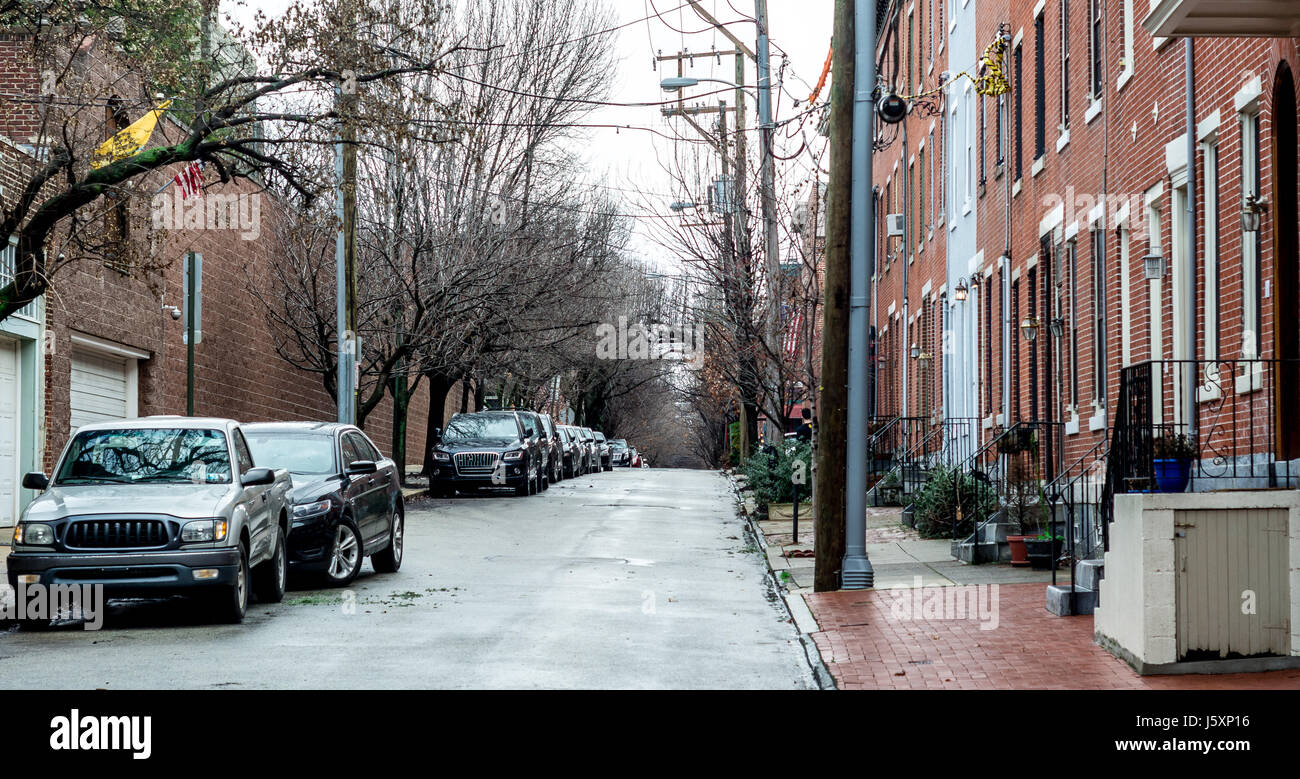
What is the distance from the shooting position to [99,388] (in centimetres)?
2578

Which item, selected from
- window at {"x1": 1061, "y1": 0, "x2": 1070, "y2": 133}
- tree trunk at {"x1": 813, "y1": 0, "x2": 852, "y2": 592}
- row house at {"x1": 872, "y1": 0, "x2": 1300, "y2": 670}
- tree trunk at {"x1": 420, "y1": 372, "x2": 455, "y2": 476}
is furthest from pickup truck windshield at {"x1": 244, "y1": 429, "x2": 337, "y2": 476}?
tree trunk at {"x1": 420, "y1": 372, "x2": 455, "y2": 476}

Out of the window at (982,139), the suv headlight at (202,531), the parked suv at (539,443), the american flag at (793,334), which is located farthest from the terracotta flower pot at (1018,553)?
the parked suv at (539,443)

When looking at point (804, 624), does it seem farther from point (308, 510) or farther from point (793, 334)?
point (793, 334)

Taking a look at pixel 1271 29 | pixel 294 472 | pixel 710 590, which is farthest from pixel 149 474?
pixel 1271 29

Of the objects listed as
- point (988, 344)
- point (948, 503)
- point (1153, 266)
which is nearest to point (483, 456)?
point (988, 344)

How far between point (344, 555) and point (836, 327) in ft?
17.3

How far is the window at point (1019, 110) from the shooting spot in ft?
69.6

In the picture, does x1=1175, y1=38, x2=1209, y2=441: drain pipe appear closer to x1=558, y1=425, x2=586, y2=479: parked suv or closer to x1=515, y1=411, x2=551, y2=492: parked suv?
x1=515, y1=411, x2=551, y2=492: parked suv

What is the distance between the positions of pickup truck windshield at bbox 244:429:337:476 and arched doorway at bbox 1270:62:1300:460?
8.75 metres

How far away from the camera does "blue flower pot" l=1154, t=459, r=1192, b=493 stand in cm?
1025

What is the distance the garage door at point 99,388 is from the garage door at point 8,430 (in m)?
2.03

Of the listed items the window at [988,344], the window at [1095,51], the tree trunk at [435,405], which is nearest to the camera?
the window at [1095,51]

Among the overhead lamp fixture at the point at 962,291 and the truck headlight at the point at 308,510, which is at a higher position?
the overhead lamp fixture at the point at 962,291

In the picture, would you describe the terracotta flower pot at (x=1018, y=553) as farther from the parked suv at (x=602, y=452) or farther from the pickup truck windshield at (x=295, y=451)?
the parked suv at (x=602, y=452)
